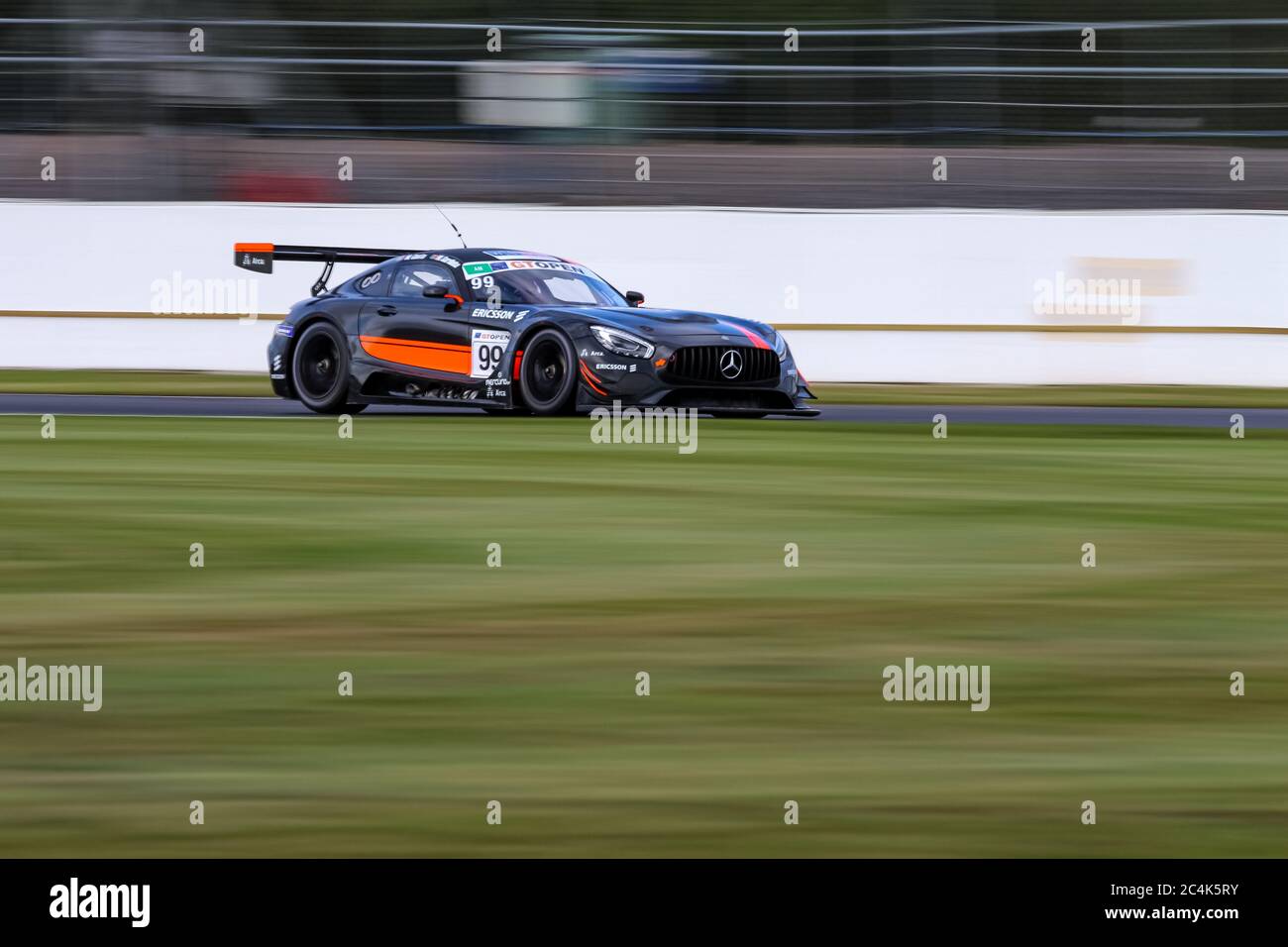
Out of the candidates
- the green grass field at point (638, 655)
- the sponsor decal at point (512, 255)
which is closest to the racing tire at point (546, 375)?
the sponsor decal at point (512, 255)

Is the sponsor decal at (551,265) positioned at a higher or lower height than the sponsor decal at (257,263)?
lower

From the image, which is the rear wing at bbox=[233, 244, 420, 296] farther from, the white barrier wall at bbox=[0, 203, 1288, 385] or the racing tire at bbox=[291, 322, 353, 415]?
the white barrier wall at bbox=[0, 203, 1288, 385]

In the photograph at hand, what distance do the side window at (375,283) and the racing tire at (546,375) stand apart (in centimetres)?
146

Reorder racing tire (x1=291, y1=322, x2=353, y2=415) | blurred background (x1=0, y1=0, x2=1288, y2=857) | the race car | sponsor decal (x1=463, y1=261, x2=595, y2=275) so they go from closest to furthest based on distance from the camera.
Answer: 1. blurred background (x1=0, y1=0, x2=1288, y2=857)
2. the race car
3. sponsor decal (x1=463, y1=261, x2=595, y2=275)
4. racing tire (x1=291, y1=322, x2=353, y2=415)

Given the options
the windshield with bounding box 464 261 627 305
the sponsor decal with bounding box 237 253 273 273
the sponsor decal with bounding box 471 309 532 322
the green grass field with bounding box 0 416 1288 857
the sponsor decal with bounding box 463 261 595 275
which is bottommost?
the green grass field with bounding box 0 416 1288 857

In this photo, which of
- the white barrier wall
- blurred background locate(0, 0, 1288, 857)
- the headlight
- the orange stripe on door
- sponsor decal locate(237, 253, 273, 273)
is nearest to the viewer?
blurred background locate(0, 0, 1288, 857)

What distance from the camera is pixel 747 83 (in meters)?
18.1

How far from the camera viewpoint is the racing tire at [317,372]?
14.6m

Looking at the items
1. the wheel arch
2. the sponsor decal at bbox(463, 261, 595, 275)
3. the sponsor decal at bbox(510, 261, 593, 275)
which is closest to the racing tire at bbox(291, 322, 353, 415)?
the wheel arch

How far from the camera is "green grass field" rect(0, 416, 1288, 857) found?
4.86m

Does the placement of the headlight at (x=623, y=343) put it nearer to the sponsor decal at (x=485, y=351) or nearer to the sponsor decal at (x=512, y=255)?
the sponsor decal at (x=485, y=351)

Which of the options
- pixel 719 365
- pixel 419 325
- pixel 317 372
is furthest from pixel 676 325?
pixel 317 372

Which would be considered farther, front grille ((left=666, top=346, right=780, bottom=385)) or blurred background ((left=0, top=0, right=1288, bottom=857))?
front grille ((left=666, top=346, right=780, bottom=385))

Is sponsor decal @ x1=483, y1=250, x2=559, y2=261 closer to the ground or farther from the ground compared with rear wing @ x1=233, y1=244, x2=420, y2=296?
closer to the ground
